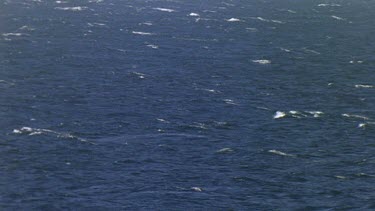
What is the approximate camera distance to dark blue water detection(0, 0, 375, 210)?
184 feet

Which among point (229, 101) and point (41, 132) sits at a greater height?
point (41, 132)

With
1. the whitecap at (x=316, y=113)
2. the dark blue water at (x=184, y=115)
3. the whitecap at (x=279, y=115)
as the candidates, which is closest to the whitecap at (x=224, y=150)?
the dark blue water at (x=184, y=115)

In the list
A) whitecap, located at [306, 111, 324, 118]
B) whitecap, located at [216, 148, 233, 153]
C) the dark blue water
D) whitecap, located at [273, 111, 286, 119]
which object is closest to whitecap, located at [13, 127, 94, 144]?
the dark blue water

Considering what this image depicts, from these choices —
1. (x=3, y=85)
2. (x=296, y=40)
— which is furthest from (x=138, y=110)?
(x=296, y=40)

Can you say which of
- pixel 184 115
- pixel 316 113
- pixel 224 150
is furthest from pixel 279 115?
pixel 224 150

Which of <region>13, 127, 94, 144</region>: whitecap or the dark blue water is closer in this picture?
the dark blue water

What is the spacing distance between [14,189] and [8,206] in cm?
294

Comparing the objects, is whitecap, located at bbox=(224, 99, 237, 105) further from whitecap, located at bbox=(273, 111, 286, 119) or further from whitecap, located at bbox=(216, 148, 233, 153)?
whitecap, located at bbox=(216, 148, 233, 153)

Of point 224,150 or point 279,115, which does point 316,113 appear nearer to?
point 279,115

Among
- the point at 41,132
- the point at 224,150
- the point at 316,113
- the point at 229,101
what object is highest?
the point at 224,150

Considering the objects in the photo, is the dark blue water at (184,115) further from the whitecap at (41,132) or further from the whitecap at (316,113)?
the whitecap at (316,113)

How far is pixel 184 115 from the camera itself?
241 ft

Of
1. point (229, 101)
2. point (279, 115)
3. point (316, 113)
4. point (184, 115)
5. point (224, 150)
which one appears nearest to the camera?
point (224, 150)

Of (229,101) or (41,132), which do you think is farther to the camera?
(229,101)
